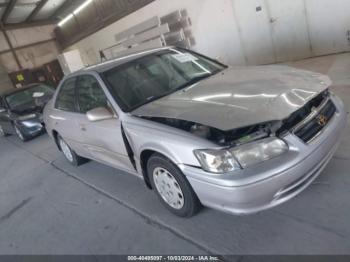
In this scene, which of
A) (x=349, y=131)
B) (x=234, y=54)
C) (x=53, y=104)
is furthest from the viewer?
(x=234, y=54)

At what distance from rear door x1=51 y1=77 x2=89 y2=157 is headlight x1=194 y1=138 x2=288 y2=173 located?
195cm

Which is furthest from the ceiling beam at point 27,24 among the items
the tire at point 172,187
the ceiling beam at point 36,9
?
the tire at point 172,187

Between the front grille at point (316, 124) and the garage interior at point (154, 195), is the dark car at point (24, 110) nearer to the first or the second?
the garage interior at point (154, 195)

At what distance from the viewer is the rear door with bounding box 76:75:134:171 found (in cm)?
277

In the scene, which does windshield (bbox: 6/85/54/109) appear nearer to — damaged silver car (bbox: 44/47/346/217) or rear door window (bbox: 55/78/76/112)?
rear door window (bbox: 55/78/76/112)

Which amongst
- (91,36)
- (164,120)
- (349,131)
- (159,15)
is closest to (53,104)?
(164,120)

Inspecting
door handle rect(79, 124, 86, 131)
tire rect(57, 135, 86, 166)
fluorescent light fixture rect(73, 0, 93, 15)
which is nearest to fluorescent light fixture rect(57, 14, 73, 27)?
fluorescent light fixture rect(73, 0, 93, 15)

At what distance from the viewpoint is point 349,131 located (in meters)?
3.22

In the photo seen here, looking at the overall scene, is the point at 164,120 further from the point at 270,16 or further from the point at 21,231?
the point at 270,16

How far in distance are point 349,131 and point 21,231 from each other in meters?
3.55

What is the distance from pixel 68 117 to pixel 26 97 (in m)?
4.76

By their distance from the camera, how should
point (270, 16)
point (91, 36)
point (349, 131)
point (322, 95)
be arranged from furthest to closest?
1. point (91, 36)
2. point (270, 16)
3. point (349, 131)
4. point (322, 95)

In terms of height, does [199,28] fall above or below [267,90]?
above

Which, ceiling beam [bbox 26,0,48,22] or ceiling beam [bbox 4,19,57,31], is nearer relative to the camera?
ceiling beam [bbox 26,0,48,22]
